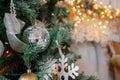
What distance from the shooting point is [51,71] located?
0.76m

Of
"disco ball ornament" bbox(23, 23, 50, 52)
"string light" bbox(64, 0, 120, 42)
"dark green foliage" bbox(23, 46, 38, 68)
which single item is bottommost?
"dark green foliage" bbox(23, 46, 38, 68)

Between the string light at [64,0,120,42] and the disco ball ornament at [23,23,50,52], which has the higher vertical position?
the string light at [64,0,120,42]

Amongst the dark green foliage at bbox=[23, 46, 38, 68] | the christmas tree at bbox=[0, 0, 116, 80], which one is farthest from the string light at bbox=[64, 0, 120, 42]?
the dark green foliage at bbox=[23, 46, 38, 68]

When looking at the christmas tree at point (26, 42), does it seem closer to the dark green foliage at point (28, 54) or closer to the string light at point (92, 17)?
the dark green foliage at point (28, 54)

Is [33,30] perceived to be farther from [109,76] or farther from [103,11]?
[109,76]

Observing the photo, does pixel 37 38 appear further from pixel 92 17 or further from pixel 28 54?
pixel 92 17

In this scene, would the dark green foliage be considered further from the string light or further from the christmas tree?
the string light

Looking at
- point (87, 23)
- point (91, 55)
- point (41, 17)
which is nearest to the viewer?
point (41, 17)

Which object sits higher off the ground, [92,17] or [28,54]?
[92,17]

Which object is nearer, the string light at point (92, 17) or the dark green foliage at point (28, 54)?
the dark green foliage at point (28, 54)

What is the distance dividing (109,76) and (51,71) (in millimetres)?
1446

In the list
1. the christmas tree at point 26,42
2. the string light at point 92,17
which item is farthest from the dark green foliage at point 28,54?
the string light at point 92,17

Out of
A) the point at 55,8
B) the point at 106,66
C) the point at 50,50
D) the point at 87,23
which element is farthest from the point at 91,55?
the point at 50,50

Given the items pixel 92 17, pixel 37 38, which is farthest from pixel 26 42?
pixel 92 17
